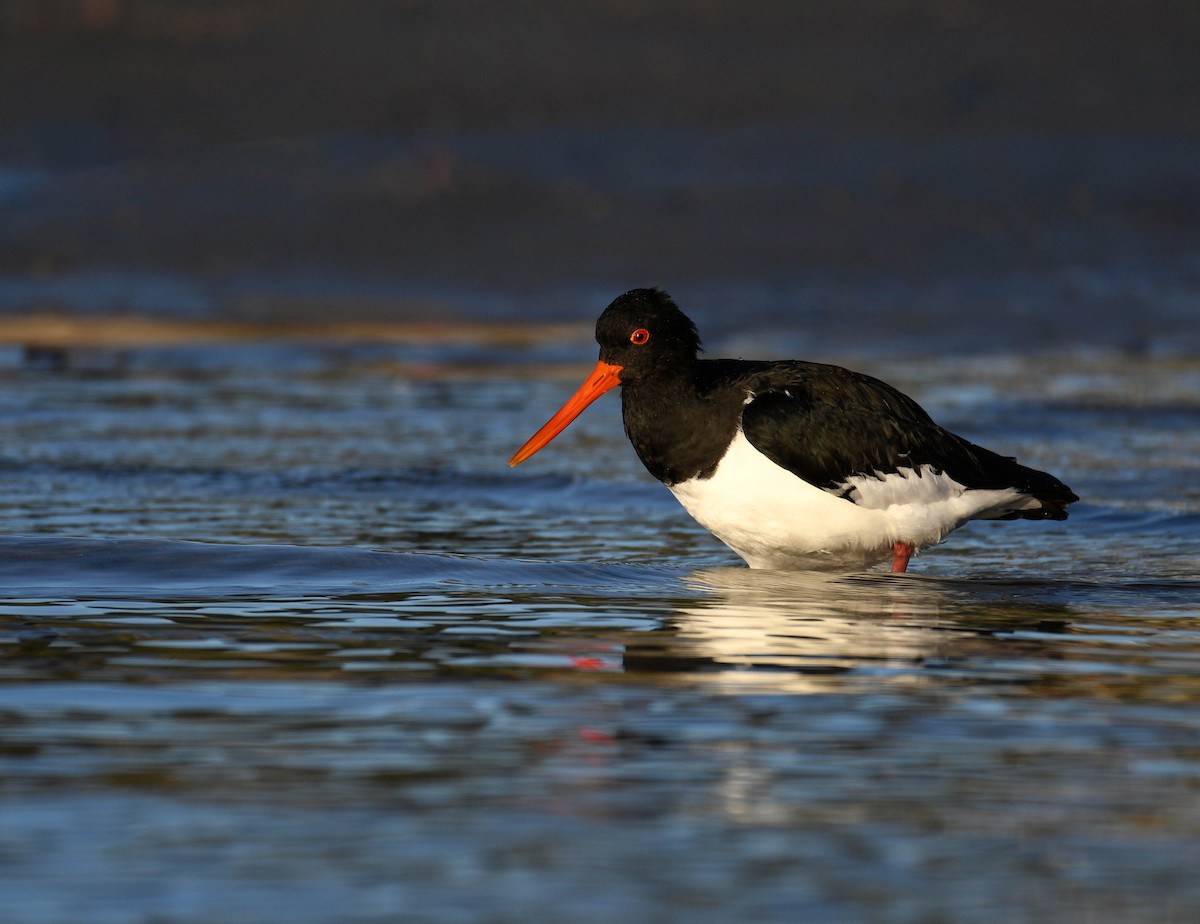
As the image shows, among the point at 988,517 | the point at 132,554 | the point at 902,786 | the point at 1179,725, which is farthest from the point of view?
the point at 988,517

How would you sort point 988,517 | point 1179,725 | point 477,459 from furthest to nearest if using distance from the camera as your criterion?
point 477,459 → point 988,517 → point 1179,725

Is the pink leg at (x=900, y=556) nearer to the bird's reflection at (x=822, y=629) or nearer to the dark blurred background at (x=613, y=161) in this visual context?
the bird's reflection at (x=822, y=629)

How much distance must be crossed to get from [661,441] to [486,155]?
15.1 m

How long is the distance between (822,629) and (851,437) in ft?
4.13

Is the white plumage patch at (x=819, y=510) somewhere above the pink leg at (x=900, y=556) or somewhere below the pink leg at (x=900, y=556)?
above

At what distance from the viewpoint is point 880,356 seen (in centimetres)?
1636

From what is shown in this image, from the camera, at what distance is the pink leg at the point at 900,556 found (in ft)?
24.0

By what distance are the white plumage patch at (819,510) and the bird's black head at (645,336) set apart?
483mm

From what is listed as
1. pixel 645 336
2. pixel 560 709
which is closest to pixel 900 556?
pixel 645 336

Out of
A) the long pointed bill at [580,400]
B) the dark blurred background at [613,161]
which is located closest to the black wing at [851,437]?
the long pointed bill at [580,400]

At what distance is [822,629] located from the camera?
5996mm

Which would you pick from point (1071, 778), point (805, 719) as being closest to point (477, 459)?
point (805, 719)

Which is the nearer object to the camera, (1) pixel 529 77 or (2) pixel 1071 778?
(2) pixel 1071 778

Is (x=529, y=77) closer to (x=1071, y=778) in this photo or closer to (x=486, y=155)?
(x=486, y=155)
